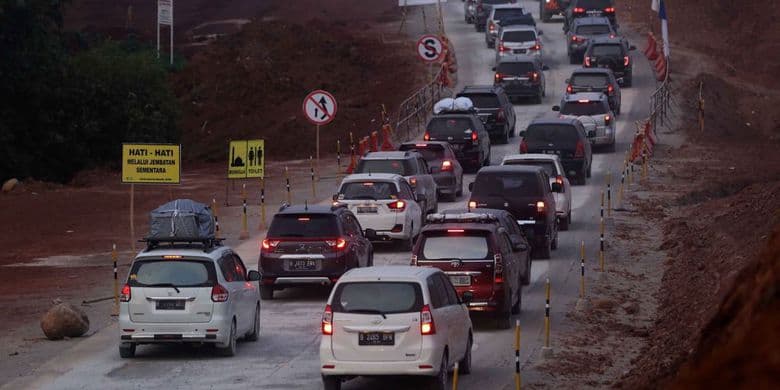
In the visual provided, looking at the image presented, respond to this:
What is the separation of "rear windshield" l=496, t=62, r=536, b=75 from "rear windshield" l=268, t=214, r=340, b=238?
102 feet

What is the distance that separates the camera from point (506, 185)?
29.3 meters

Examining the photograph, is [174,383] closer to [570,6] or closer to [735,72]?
[735,72]

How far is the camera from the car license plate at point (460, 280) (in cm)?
2191

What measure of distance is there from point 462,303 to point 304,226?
6.56 metres

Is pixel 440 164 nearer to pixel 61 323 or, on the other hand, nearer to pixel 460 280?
pixel 460 280

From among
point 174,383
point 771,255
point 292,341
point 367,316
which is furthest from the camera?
point 292,341

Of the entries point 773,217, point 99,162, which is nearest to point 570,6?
point 99,162

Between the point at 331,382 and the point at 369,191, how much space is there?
42.3ft

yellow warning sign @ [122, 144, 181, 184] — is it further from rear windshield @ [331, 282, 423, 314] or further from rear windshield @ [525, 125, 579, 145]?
rear windshield @ [525, 125, 579, 145]

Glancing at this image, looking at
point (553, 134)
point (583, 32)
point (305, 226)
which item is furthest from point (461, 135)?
point (583, 32)

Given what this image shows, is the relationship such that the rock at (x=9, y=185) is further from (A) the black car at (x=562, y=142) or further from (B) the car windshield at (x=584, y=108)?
(B) the car windshield at (x=584, y=108)

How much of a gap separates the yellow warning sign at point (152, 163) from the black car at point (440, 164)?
9147 mm

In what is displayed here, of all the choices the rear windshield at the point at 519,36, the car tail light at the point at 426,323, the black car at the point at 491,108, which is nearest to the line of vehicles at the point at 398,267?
the car tail light at the point at 426,323

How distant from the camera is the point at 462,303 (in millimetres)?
18922
